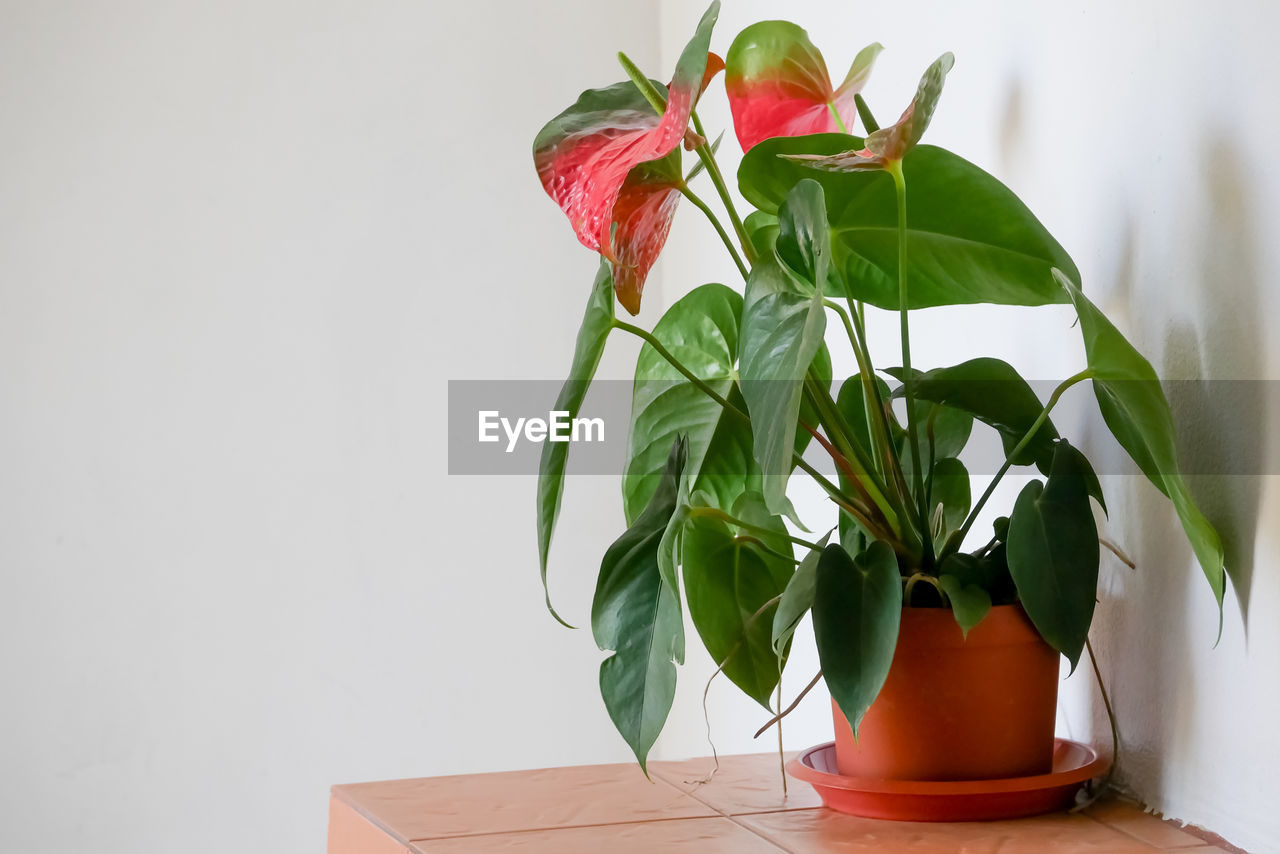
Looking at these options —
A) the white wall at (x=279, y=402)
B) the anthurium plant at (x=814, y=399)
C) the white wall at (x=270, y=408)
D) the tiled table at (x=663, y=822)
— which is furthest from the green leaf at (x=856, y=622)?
the white wall at (x=270, y=408)

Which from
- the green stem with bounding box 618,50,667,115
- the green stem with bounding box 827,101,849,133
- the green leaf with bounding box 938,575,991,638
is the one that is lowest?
the green leaf with bounding box 938,575,991,638

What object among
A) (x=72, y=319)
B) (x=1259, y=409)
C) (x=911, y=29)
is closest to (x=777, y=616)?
(x=1259, y=409)

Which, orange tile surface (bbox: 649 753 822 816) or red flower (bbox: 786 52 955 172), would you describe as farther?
orange tile surface (bbox: 649 753 822 816)

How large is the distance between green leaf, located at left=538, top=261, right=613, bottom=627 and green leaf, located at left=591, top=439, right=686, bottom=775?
0.04 metres

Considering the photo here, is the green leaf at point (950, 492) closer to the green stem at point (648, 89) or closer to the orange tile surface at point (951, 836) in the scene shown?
A: the orange tile surface at point (951, 836)

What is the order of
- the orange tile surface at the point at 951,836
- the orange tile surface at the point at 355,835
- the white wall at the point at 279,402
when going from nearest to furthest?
the orange tile surface at the point at 951,836 < the orange tile surface at the point at 355,835 < the white wall at the point at 279,402

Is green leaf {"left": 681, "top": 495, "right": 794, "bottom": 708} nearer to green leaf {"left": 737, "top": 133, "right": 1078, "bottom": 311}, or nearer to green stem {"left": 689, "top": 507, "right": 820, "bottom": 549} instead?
green stem {"left": 689, "top": 507, "right": 820, "bottom": 549}

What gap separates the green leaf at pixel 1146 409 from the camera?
578mm

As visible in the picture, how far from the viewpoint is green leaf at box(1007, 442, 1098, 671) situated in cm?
62

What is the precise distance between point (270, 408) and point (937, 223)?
1215mm

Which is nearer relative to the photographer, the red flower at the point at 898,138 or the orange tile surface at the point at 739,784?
the red flower at the point at 898,138

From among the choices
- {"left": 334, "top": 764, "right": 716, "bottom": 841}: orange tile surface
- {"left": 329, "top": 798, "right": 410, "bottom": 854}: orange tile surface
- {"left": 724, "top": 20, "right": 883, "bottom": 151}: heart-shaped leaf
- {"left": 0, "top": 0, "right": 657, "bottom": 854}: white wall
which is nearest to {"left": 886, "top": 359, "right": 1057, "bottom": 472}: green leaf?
{"left": 724, "top": 20, "right": 883, "bottom": 151}: heart-shaped leaf

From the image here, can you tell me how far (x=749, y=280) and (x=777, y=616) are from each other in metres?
0.18

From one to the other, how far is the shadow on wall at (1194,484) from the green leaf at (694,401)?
25 cm
